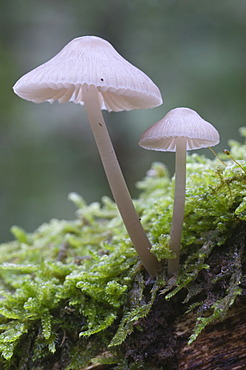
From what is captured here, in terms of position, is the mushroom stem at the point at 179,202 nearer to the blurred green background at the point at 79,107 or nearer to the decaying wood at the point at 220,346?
the decaying wood at the point at 220,346

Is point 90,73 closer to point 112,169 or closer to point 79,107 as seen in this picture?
point 112,169

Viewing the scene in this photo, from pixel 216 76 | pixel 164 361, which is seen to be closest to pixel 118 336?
pixel 164 361

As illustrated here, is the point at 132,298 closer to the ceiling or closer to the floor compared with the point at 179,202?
closer to the floor

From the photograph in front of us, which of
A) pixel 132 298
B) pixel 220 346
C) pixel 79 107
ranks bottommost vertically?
pixel 220 346

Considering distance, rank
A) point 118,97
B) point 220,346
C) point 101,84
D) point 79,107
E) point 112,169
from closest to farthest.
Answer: point 101,84 < point 220,346 < point 112,169 < point 118,97 < point 79,107

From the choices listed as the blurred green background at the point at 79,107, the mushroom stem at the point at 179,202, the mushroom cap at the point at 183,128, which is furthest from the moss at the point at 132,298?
the blurred green background at the point at 79,107

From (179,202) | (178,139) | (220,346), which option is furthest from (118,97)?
(220,346)
